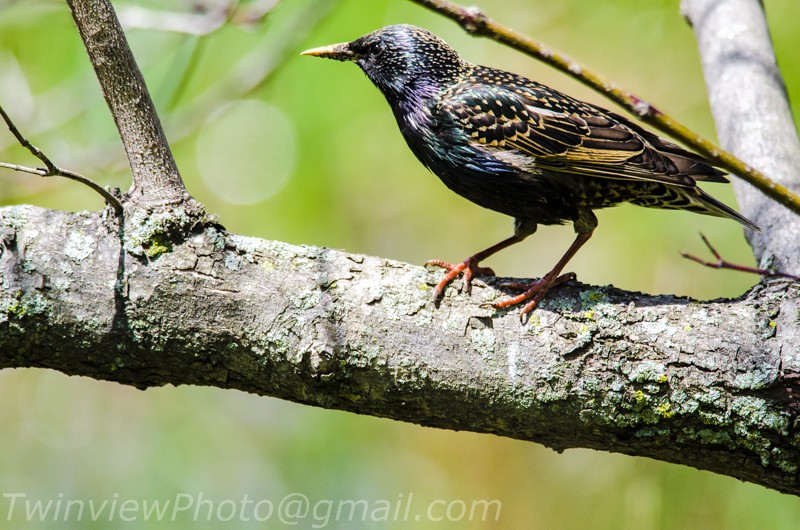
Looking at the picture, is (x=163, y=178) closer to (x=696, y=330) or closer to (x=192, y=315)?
(x=192, y=315)

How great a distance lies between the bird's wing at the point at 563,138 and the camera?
3.24 metres

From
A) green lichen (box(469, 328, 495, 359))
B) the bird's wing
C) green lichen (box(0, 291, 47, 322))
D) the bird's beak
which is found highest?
the bird's beak

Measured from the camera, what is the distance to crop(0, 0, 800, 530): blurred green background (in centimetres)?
432

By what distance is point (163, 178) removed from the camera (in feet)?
8.27

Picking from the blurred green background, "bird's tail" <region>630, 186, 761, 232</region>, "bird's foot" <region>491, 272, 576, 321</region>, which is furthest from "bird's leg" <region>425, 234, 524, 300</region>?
the blurred green background

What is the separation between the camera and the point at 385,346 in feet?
8.03

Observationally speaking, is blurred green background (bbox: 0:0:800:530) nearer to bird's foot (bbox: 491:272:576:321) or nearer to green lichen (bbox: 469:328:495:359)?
bird's foot (bbox: 491:272:576:321)

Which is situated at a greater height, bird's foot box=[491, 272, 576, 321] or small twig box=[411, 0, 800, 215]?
small twig box=[411, 0, 800, 215]

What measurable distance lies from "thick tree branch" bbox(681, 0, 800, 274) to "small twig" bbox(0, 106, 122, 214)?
92.1 inches

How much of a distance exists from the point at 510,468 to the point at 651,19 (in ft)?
10.4

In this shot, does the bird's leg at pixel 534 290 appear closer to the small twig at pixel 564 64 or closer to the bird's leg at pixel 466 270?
the bird's leg at pixel 466 270

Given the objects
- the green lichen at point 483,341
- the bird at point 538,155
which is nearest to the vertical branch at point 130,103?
the green lichen at point 483,341

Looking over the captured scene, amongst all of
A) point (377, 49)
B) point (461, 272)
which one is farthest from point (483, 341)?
point (377, 49)

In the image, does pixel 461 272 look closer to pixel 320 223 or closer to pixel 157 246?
pixel 157 246
